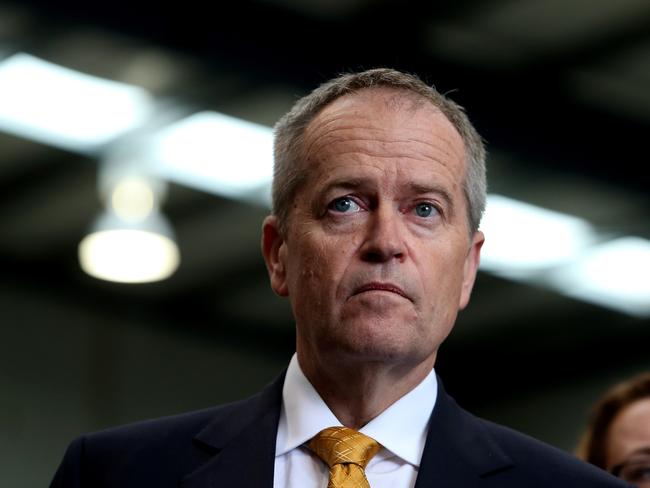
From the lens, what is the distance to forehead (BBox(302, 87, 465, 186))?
2656 mm

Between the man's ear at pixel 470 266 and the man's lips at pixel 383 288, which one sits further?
the man's ear at pixel 470 266

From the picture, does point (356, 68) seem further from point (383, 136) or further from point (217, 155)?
point (383, 136)

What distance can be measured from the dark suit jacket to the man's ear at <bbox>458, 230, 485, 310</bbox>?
7.8 inches

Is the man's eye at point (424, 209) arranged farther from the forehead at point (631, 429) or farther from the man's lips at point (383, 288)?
the forehead at point (631, 429)

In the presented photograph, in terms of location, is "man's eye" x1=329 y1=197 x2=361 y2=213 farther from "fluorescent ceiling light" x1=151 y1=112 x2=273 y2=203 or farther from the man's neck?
→ "fluorescent ceiling light" x1=151 y1=112 x2=273 y2=203

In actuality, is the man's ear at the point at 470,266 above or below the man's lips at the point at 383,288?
above

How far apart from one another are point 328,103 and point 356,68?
4.18 meters

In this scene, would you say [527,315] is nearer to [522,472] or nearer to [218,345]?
[218,345]

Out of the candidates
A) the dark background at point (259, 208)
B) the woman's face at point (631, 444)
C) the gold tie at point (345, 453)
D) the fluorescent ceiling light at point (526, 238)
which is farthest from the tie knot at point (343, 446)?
the fluorescent ceiling light at point (526, 238)

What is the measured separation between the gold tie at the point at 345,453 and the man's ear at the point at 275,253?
1.10 ft

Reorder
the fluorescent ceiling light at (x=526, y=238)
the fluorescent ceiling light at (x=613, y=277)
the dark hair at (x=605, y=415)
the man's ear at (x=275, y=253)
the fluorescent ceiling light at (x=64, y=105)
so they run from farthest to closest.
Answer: the fluorescent ceiling light at (x=613, y=277)
the fluorescent ceiling light at (x=526, y=238)
the fluorescent ceiling light at (x=64, y=105)
the dark hair at (x=605, y=415)
the man's ear at (x=275, y=253)

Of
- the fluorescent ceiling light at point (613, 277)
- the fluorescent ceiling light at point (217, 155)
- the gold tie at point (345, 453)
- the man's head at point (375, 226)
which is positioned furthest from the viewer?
the fluorescent ceiling light at point (613, 277)

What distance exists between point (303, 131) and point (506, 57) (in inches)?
190

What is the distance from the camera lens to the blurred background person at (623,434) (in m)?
3.44
